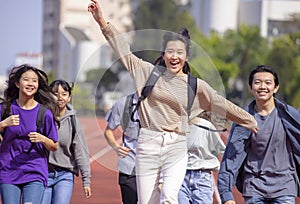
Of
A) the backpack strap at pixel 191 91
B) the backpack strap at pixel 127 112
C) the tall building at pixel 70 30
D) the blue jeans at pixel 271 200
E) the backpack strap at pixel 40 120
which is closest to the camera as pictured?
the backpack strap at pixel 191 91

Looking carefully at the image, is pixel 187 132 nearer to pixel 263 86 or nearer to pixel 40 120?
pixel 263 86

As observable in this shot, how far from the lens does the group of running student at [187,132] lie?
664 cm

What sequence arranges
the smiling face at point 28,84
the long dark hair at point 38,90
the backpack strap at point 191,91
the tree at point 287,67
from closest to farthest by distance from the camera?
the backpack strap at point 191,91, the smiling face at point 28,84, the long dark hair at point 38,90, the tree at point 287,67

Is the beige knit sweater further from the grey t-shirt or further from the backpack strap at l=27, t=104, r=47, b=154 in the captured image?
the backpack strap at l=27, t=104, r=47, b=154

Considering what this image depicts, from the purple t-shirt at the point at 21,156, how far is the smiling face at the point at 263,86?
1706 millimetres

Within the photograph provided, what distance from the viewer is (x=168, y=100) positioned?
21.7 ft

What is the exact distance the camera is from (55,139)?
23.5 feet

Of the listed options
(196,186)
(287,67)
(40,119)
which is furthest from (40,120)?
(287,67)

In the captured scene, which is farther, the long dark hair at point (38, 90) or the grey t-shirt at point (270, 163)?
the long dark hair at point (38, 90)

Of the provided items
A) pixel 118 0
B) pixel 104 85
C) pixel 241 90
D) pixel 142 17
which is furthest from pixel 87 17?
pixel 104 85

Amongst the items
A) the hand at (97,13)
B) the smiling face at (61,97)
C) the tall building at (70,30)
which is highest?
the tall building at (70,30)

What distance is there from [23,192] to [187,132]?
1385 mm

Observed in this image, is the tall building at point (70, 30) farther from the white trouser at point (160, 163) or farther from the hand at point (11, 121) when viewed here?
the white trouser at point (160, 163)

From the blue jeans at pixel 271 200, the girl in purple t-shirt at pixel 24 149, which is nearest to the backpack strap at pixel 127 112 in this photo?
the girl in purple t-shirt at pixel 24 149
